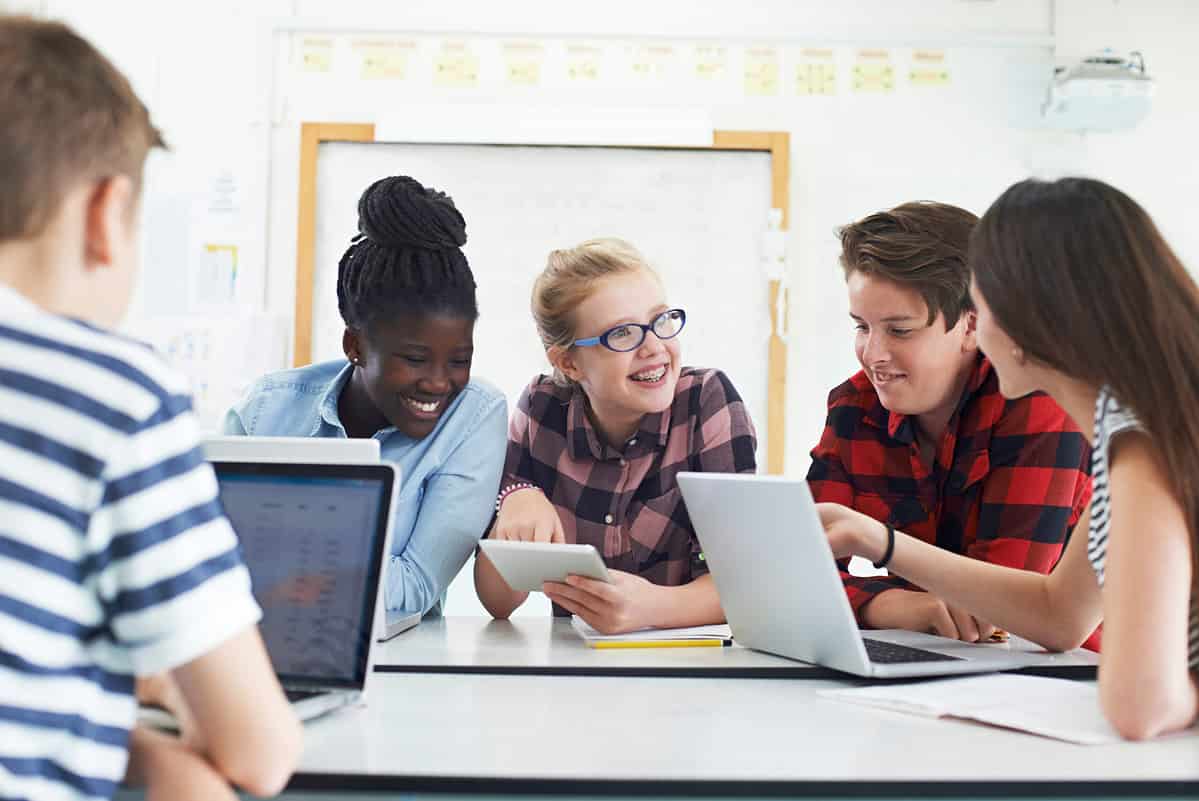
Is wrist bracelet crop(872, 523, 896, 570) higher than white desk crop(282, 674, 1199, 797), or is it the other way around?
wrist bracelet crop(872, 523, 896, 570)

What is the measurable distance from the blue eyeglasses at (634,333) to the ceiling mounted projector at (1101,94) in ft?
6.21

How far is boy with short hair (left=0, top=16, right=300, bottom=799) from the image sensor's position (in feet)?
2.42

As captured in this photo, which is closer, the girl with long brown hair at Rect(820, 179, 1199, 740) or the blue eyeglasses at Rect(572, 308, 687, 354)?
the girl with long brown hair at Rect(820, 179, 1199, 740)

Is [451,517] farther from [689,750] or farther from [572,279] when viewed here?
[689,750]

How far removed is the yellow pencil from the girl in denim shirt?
40cm

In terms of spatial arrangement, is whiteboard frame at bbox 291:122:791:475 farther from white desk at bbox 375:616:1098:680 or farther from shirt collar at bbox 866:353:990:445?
white desk at bbox 375:616:1098:680

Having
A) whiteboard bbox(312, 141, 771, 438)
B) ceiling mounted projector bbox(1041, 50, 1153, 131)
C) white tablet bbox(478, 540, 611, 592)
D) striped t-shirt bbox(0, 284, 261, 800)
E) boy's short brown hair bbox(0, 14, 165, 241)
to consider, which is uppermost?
ceiling mounted projector bbox(1041, 50, 1153, 131)

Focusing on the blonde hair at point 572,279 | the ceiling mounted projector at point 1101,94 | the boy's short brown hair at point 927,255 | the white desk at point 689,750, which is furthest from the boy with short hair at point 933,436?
the ceiling mounted projector at point 1101,94

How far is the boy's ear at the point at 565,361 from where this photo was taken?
2154mm

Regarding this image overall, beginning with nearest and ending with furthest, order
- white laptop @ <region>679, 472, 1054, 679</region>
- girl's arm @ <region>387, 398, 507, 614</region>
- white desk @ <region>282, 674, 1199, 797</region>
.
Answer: white desk @ <region>282, 674, 1199, 797</region>
white laptop @ <region>679, 472, 1054, 679</region>
girl's arm @ <region>387, 398, 507, 614</region>

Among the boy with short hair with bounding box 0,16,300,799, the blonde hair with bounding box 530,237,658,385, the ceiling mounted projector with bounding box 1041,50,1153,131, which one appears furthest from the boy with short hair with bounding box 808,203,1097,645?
the ceiling mounted projector with bounding box 1041,50,1153,131

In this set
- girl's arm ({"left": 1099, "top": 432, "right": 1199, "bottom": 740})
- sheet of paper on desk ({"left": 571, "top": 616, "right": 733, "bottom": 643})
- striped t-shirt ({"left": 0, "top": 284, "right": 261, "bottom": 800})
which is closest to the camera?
striped t-shirt ({"left": 0, "top": 284, "right": 261, "bottom": 800})

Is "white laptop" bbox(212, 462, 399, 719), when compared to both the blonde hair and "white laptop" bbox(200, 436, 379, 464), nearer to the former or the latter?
"white laptop" bbox(200, 436, 379, 464)

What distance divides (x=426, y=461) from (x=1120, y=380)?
3.78 feet
